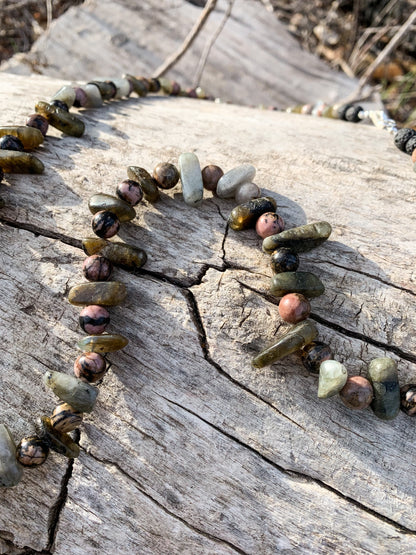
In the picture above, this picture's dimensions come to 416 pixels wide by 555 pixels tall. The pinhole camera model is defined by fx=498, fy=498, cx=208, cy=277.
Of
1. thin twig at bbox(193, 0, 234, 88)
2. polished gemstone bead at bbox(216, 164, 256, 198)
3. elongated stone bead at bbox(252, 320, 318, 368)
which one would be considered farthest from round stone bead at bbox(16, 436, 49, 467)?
thin twig at bbox(193, 0, 234, 88)

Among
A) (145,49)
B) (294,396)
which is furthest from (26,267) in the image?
(145,49)

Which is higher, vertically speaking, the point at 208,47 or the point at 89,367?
the point at 208,47

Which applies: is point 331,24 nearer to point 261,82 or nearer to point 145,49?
point 261,82

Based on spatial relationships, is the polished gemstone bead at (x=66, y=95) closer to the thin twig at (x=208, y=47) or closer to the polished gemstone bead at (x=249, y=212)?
the polished gemstone bead at (x=249, y=212)

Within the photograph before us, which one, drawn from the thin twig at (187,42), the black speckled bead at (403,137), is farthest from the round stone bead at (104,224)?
the thin twig at (187,42)

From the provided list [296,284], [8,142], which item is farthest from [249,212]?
[8,142]

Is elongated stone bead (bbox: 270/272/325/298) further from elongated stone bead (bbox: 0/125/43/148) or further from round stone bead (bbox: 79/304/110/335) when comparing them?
elongated stone bead (bbox: 0/125/43/148)

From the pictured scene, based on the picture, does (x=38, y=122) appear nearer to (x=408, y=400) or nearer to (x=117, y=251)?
(x=117, y=251)
